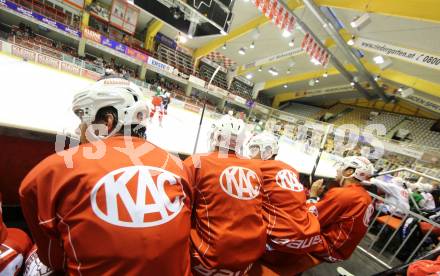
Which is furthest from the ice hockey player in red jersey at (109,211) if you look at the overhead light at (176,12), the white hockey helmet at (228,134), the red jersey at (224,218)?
the overhead light at (176,12)

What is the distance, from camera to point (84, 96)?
3.98 feet

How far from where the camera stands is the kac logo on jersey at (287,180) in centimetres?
176

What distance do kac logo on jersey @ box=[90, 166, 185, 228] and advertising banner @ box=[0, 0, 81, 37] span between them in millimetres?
15867

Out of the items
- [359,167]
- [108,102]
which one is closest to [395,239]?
[359,167]

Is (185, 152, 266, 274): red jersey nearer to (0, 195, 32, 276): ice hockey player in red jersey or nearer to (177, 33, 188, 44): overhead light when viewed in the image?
(0, 195, 32, 276): ice hockey player in red jersey

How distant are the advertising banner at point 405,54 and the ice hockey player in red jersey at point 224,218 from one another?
8.49 m

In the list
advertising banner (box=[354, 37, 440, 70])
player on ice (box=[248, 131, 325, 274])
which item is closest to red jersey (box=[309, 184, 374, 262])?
player on ice (box=[248, 131, 325, 274])

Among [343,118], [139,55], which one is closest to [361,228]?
[139,55]

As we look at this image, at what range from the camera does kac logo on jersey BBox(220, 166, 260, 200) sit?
136 cm

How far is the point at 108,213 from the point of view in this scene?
32.4 inches

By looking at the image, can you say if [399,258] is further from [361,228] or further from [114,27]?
[114,27]

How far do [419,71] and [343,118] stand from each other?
41.7 ft

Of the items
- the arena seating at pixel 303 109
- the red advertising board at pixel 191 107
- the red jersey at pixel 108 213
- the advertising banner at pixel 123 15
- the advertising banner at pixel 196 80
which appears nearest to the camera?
the red jersey at pixel 108 213

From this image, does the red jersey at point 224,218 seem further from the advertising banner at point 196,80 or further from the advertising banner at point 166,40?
the advertising banner at point 166,40
